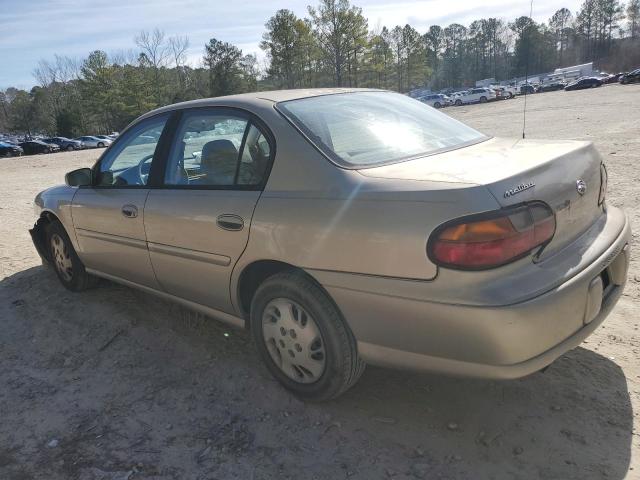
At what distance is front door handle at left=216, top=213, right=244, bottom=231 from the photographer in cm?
279

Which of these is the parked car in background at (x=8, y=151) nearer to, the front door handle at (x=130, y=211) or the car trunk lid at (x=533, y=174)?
the front door handle at (x=130, y=211)

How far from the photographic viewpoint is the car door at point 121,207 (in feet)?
11.6

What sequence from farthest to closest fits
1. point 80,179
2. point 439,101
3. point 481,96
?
point 439,101, point 481,96, point 80,179

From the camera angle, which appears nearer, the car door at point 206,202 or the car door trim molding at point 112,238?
the car door at point 206,202

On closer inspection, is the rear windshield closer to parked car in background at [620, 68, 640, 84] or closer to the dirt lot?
the dirt lot

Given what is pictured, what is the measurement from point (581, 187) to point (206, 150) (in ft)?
6.97

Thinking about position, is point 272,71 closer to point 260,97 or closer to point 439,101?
point 439,101

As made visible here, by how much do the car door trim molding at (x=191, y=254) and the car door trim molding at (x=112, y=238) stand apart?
0.13 meters

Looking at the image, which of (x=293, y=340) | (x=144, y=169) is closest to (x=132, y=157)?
Result: (x=144, y=169)

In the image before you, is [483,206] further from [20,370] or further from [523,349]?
[20,370]

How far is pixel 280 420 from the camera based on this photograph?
2.71m

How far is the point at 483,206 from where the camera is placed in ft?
6.73

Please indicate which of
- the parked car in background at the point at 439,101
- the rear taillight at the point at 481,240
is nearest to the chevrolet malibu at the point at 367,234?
the rear taillight at the point at 481,240

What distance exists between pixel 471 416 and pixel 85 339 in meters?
2.80
